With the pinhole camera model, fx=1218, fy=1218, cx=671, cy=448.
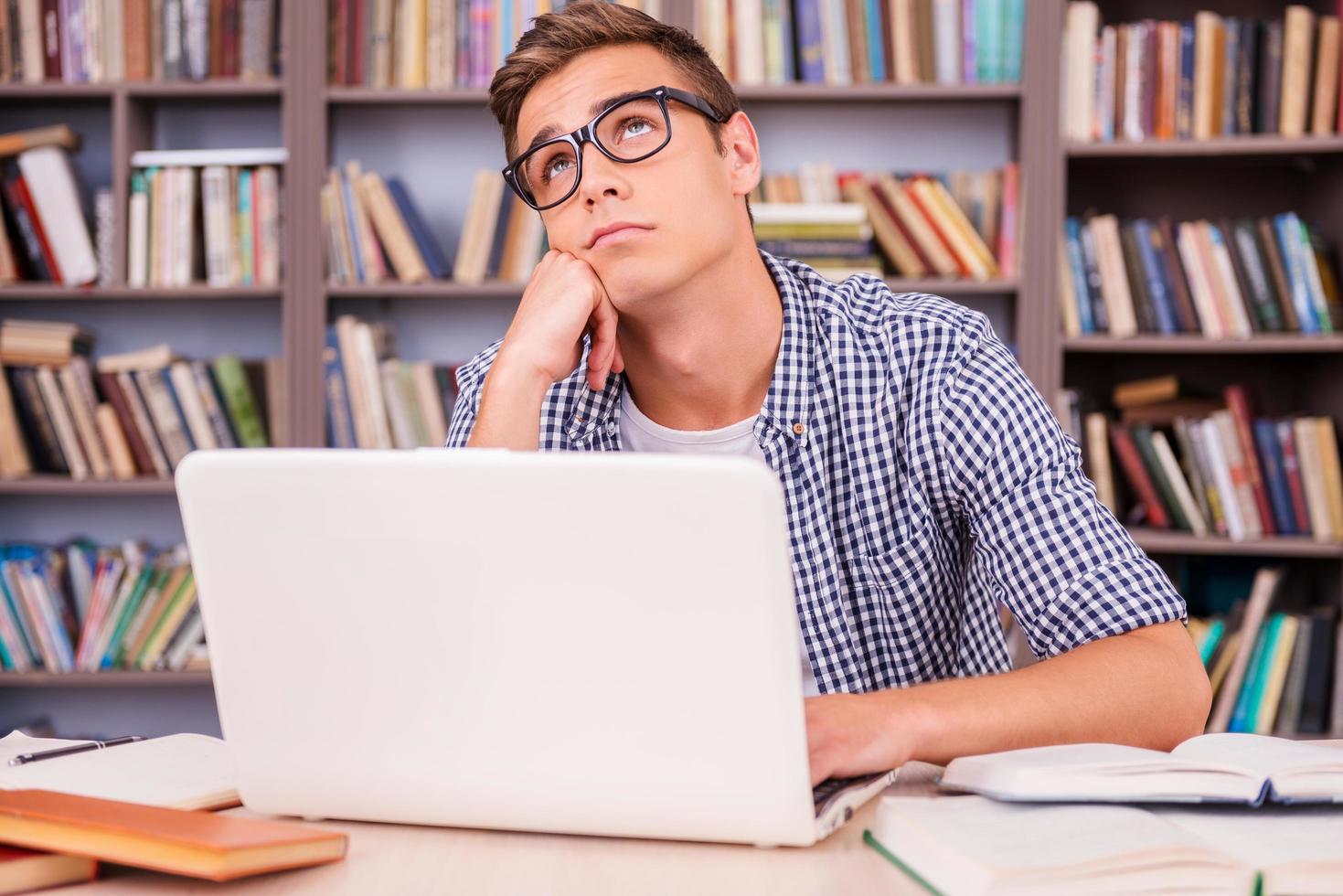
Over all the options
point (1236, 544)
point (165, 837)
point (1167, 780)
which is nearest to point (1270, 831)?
point (1167, 780)

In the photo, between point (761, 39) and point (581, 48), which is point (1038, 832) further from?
point (761, 39)

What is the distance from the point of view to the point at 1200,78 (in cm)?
267

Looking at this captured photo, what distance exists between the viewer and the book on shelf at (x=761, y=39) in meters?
2.73

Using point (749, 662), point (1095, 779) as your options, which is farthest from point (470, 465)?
point (1095, 779)

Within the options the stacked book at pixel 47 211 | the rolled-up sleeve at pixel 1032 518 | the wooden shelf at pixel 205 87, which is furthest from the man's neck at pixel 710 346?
the stacked book at pixel 47 211

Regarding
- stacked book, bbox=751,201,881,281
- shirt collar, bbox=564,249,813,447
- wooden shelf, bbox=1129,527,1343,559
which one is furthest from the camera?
stacked book, bbox=751,201,881,281

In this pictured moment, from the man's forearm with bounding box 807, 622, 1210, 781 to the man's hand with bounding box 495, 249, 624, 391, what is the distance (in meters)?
0.54

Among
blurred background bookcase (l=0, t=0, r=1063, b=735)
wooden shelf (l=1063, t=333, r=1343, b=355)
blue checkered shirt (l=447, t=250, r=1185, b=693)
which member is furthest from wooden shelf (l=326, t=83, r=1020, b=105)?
blue checkered shirt (l=447, t=250, r=1185, b=693)

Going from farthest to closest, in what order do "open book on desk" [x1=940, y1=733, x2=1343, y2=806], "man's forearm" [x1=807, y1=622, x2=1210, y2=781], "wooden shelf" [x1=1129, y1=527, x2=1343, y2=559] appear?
"wooden shelf" [x1=1129, y1=527, x2=1343, y2=559] → "man's forearm" [x1=807, y1=622, x2=1210, y2=781] → "open book on desk" [x1=940, y1=733, x2=1343, y2=806]

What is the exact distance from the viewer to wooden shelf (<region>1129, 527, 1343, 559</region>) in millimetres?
2605

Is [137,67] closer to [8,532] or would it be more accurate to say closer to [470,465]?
[8,532]

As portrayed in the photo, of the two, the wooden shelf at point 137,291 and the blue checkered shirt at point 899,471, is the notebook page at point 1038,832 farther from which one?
the wooden shelf at point 137,291

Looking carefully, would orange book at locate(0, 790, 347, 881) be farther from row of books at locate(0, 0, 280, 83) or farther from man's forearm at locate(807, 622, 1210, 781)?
row of books at locate(0, 0, 280, 83)

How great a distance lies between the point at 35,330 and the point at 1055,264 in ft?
7.72
